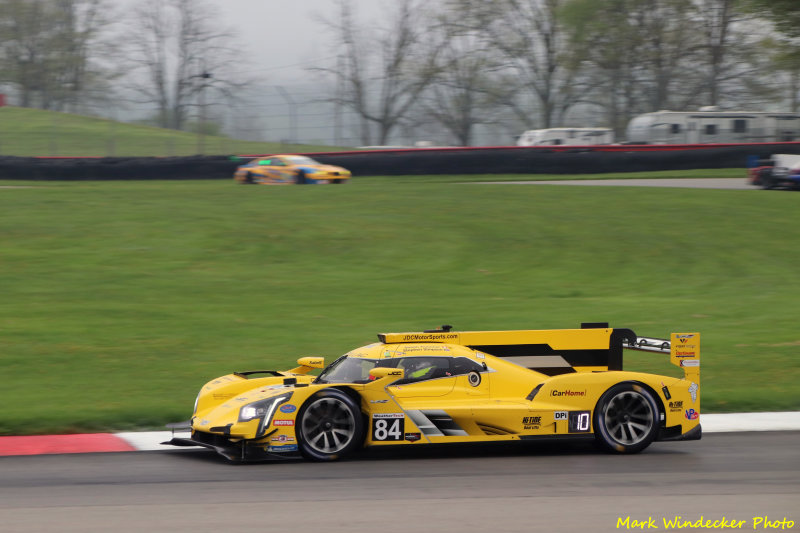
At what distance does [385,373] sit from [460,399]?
2.54 feet

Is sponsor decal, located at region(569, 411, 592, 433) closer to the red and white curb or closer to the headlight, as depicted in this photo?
the red and white curb

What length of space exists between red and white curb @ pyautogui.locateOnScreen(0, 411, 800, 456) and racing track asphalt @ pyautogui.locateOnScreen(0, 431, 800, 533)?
34 centimetres

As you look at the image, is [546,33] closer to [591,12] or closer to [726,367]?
[591,12]

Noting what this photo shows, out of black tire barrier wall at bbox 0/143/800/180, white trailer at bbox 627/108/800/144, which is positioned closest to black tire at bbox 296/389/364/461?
black tire barrier wall at bbox 0/143/800/180

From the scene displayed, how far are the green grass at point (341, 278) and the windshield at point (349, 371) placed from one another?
2.41 metres

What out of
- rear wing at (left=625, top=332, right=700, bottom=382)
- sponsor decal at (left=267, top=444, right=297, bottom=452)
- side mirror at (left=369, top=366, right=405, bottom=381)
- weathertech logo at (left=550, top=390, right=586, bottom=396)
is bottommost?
sponsor decal at (left=267, top=444, right=297, bottom=452)

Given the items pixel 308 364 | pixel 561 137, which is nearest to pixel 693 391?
pixel 308 364

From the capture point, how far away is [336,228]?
23453 mm

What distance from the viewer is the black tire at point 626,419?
Answer: 877 cm

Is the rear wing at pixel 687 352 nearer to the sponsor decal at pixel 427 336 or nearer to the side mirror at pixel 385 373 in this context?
the sponsor decal at pixel 427 336

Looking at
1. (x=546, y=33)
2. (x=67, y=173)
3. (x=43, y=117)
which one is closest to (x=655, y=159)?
(x=67, y=173)

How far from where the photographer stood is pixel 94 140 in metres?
47.3

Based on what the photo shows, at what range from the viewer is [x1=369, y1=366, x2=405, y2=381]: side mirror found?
834cm

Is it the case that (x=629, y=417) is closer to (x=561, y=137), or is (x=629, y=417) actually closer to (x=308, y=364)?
(x=308, y=364)
